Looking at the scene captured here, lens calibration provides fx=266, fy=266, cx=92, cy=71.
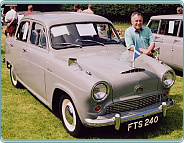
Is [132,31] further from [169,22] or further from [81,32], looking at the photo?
[169,22]

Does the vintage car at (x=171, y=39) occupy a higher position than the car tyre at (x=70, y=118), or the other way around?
the vintage car at (x=171, y=39)

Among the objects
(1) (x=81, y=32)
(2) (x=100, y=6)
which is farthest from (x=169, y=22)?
(2) (x=100, y=6)

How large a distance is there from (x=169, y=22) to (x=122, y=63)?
179 inches

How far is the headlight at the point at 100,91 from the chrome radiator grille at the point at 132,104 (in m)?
0.19

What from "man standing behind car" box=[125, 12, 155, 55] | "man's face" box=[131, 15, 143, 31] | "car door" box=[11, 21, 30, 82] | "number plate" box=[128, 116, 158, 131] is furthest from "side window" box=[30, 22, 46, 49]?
"number plate" box=[128, 116, 158, 131]

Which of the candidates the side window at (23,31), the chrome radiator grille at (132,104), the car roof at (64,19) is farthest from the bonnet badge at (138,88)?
the side window at (23,31)

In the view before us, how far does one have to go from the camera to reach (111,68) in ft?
12.9

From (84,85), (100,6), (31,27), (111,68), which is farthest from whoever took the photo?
(100,6)

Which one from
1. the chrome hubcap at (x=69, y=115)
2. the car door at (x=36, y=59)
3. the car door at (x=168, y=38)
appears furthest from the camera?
the car door at (x=168, y=38)

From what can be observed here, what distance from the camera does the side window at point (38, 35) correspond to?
4.94 m

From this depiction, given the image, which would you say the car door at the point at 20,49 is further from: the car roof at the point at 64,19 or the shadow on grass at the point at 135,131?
the shadow on grass at the point at 135,131

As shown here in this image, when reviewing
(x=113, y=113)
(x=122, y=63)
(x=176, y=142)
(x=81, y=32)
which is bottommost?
(x=176, y=142)

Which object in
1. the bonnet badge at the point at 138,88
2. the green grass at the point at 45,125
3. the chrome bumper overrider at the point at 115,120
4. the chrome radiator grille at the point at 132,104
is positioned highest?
the bonnet badge at the point at 138,88

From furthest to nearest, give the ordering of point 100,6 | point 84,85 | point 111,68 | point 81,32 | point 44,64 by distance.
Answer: point 100,6 → point 81,32 → point 44,64 → point 111,68 → point 84,85
